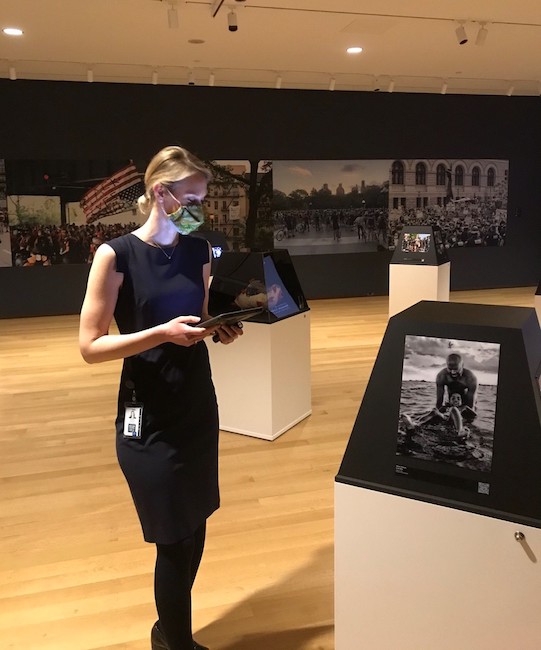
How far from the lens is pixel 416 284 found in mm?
8656

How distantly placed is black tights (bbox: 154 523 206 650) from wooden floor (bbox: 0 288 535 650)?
1.38 feet

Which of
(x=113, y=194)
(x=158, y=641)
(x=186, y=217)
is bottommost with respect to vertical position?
(x=158, y=641)

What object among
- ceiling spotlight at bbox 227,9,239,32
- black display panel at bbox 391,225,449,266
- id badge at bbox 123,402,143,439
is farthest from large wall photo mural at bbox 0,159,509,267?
id badge at bbox 123,402,143,439

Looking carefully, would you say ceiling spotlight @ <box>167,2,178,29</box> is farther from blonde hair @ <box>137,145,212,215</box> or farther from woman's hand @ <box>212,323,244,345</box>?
woman's hand @ <box>212,323,244,345</box>

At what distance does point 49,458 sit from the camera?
4.29 metres

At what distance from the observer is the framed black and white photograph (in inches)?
57.0

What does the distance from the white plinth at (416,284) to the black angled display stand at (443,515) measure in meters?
6.97

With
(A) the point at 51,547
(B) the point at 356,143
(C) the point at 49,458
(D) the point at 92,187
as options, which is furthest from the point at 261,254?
(B) the point at 356,143

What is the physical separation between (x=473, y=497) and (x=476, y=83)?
35.3 feet

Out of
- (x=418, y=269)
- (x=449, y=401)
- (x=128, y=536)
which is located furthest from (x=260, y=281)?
(x=418, y=269)

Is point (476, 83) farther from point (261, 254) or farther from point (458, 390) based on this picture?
point (458, 390)

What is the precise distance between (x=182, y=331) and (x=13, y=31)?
22.9 feet

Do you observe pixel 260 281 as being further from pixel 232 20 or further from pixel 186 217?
pixel 232 20

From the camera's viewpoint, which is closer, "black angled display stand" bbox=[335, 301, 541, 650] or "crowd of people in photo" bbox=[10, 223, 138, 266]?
"black angled display stand" bbox=[335, 301, 541, 650]
